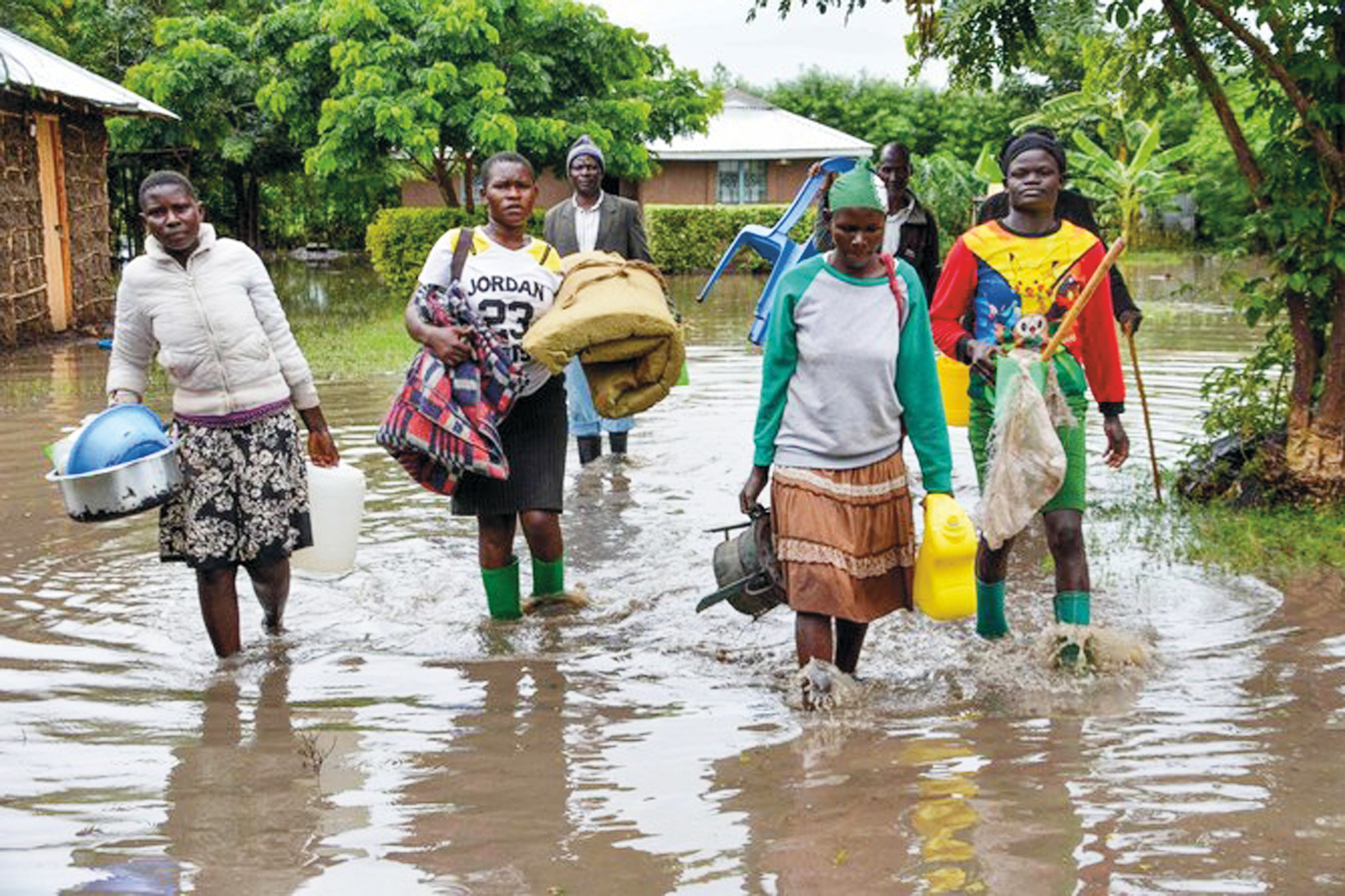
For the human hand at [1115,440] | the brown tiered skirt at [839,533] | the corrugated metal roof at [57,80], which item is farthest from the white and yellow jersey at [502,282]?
the corrugated metal roof at [57,80]

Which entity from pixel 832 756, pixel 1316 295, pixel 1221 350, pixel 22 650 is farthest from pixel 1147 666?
pixel 1221 350

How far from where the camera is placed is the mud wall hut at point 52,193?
16.3 metres

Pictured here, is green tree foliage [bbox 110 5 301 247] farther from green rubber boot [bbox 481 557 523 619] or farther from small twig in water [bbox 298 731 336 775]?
small twig in water [bbox 298 731 336 775]

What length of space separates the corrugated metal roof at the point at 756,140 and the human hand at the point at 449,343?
3332cm

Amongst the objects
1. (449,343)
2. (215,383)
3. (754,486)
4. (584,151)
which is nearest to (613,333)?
(449,343)

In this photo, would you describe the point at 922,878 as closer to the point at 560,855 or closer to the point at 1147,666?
the point at 560,855

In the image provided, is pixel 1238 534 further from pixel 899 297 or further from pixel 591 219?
pixel 591 219

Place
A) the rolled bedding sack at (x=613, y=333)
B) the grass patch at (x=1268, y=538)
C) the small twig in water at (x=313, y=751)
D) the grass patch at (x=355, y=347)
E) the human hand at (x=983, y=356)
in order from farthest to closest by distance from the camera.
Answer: the grass patch at (x=355, y=347) < the grass patch at (x=1268, y=538) < the rolled bedding sack at (x=613, y=333) < the human hand at (x=983, y=356) < the small twig in water at (x=313, y=751)

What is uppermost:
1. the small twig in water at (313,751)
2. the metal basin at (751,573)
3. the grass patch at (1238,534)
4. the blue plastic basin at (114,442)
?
the blue plastic basin at (114,442)

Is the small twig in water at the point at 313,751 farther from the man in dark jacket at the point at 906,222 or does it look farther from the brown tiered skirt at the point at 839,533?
the man in dark jacket at the point at 906,222

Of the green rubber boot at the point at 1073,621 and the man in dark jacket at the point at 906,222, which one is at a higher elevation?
the man in dark jacket at the point at 906,222

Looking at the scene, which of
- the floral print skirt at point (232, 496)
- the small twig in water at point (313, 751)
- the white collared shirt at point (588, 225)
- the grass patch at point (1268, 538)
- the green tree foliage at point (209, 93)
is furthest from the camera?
the green tree foliage at point (209, 93)

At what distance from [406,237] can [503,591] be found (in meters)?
22.3

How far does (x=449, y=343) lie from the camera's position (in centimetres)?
594
